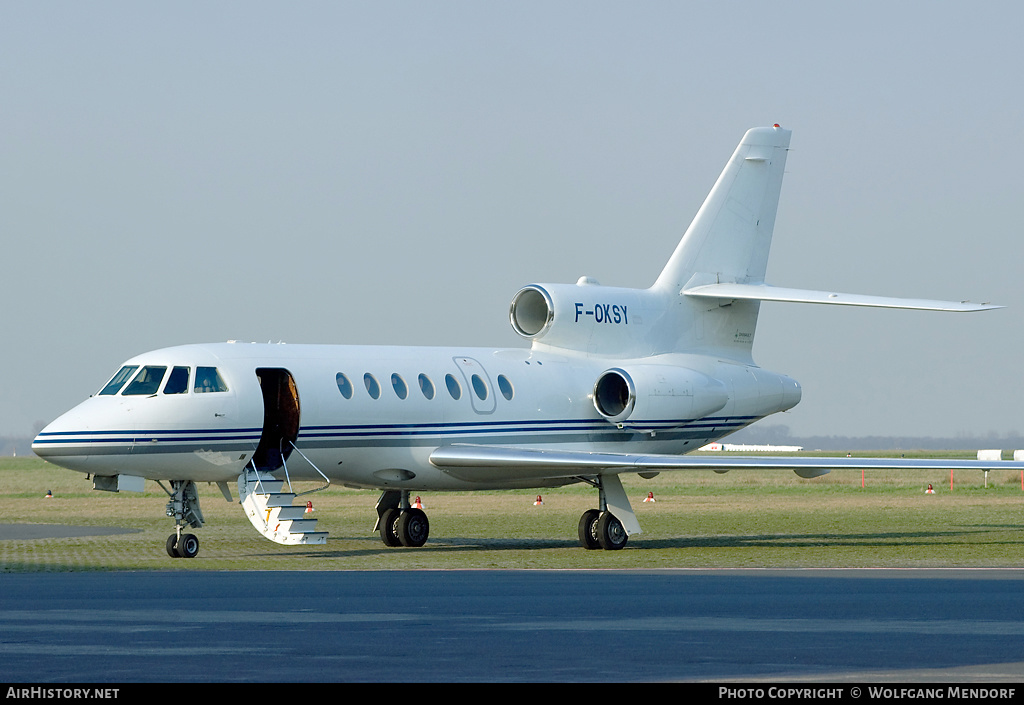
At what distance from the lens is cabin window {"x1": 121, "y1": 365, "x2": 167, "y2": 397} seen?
24.9 metres

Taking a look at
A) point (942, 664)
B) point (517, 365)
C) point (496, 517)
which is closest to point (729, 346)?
point (517, 365)

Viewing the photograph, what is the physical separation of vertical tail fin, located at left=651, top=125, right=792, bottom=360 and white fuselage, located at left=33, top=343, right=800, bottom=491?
75 centimetres

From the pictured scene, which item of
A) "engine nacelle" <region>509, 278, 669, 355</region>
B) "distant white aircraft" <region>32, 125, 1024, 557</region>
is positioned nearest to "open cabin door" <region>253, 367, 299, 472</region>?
"distant white aircraft" <region>32, 125, 1024, 557</region>

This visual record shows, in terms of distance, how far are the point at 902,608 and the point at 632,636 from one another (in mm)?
3468

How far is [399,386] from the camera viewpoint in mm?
27500

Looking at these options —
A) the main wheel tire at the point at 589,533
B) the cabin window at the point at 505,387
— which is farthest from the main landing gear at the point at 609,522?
the cabin window at the point at 505,387

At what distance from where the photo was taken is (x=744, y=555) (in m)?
24.3

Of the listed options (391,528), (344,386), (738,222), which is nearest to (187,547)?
(344,386)

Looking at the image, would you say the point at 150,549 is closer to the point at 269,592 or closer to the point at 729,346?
the point at 269,592

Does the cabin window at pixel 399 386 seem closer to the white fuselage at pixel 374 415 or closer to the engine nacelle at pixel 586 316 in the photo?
the white fuselage at pixel 374 415

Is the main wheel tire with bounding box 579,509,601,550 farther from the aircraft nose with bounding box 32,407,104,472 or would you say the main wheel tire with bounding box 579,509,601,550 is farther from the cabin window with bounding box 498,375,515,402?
the aircraft nose with bounding box 32,407,104,472

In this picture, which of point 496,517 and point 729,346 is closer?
point 729,346

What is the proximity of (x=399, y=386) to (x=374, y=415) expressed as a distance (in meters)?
0.90

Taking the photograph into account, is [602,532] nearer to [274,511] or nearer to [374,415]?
[374,415]
